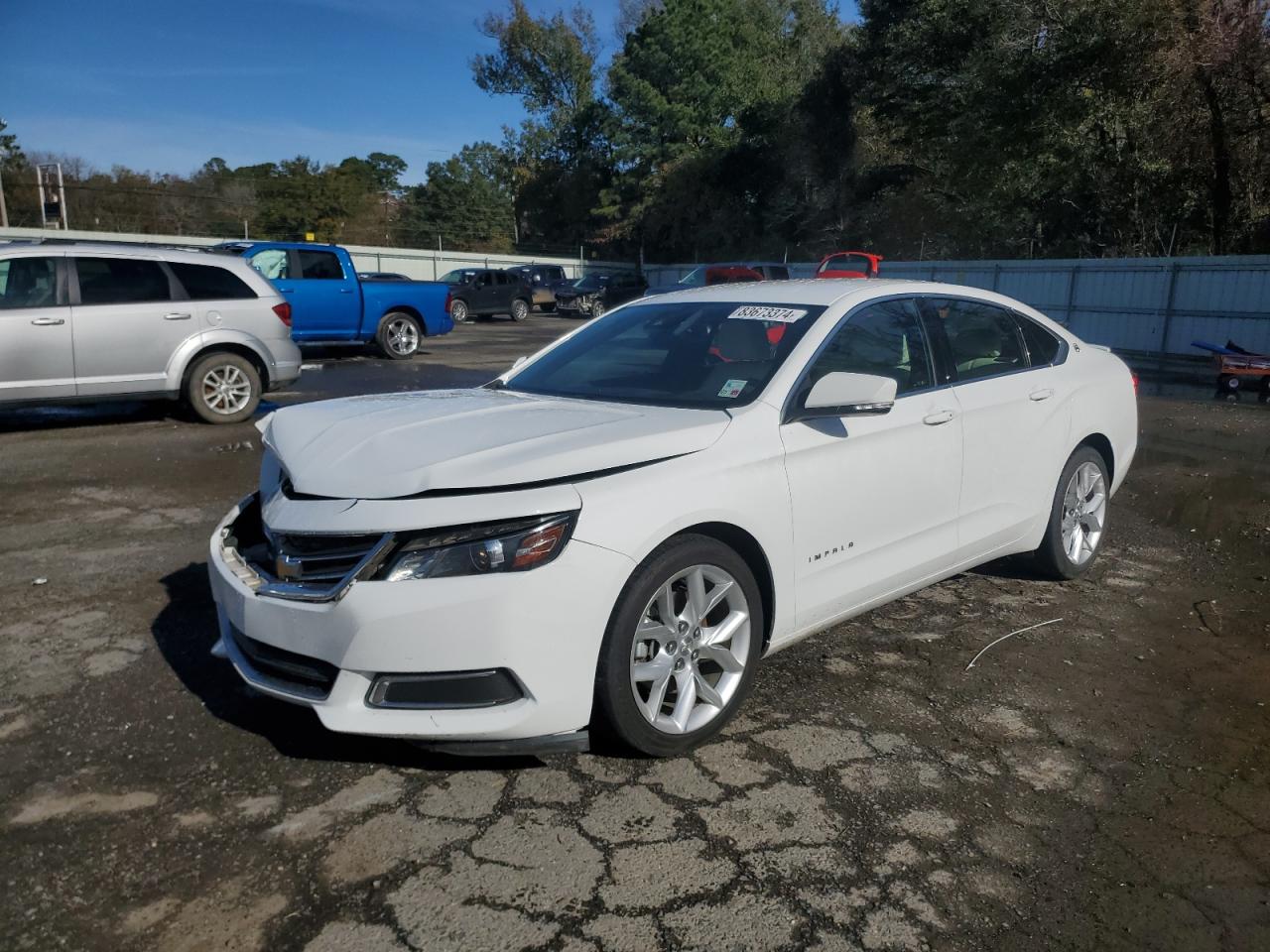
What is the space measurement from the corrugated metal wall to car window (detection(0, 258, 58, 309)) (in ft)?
51.1

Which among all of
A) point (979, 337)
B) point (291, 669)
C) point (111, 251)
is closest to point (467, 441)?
point (291, 669)

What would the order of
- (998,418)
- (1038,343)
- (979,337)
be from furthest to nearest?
(1038,343) < (979,337) < (998,418)

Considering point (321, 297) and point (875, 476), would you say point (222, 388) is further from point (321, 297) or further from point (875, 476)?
point (875, 476)

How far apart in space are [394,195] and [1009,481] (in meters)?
75.7

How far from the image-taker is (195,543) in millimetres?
5711

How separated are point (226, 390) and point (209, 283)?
1054 mm

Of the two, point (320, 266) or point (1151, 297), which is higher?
point (320, 266)

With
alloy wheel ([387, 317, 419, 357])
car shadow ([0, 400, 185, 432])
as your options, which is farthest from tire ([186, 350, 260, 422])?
alloy wheel ([387, 317, 419, 357])

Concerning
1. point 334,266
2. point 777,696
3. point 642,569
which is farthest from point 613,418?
point 334,266

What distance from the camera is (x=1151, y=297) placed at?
66.6ft

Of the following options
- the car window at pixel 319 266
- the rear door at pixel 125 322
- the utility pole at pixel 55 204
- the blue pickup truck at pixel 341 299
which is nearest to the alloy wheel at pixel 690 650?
the rear door at pixel 125 322

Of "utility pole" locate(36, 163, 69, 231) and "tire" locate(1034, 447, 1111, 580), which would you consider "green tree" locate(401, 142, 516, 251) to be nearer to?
"utility pole" locate(36, 163, 69, 231)

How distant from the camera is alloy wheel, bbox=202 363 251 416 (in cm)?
967

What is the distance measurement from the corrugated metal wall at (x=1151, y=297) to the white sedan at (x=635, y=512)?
1581cm
